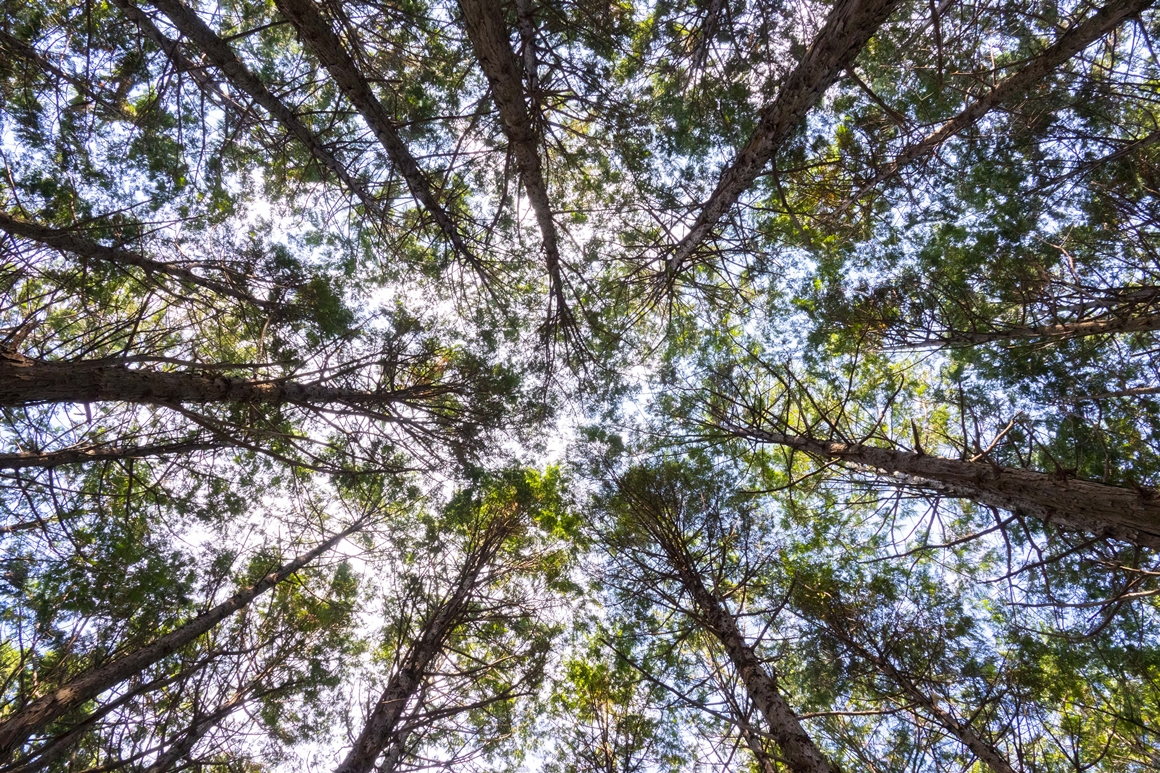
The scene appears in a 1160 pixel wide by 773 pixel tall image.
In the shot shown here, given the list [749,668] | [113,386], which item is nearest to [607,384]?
[749,668]

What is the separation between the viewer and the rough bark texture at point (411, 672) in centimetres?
425

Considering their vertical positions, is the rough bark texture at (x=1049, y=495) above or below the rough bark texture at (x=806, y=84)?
below

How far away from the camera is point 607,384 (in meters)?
8.58

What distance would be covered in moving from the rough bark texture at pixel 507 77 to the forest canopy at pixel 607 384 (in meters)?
1.02

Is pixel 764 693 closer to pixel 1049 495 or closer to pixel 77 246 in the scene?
pixel 1049 495

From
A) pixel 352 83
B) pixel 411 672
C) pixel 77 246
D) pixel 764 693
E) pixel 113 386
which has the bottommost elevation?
pixel 764 693

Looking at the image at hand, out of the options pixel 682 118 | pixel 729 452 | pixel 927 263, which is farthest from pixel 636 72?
pixel 729 452

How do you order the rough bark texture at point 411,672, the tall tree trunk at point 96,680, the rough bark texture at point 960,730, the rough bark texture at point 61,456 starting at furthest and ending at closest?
1. the rough bark texture at point 960,730
2. the rough bark texture at point 411,672
3. the tall tree trunk at point 96,680
4. the rough bark texture at point 61,456

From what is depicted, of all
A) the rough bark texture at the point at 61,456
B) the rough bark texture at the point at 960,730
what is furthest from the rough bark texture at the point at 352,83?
the rough bark texture at the point at 960,730

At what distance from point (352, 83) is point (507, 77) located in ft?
3.93

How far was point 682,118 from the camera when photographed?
23.8 feet

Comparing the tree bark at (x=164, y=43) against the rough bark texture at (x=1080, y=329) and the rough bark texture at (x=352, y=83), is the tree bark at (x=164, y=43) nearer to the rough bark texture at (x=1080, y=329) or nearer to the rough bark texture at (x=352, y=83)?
the rough bark texture at (x=352, y=83)

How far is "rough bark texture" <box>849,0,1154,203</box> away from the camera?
411cm

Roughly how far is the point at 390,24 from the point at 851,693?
1049 cm
